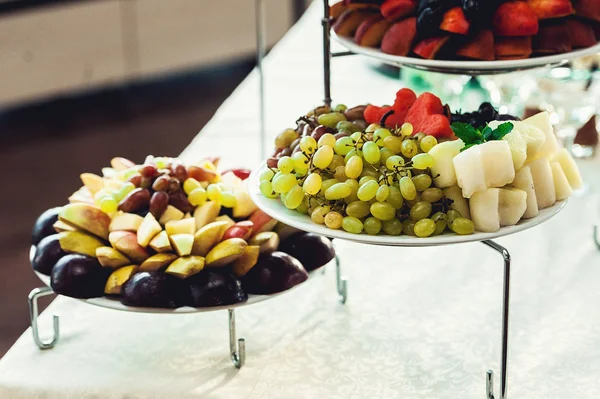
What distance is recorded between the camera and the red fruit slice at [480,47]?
1163 mm

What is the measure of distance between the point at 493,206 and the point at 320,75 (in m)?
1.19

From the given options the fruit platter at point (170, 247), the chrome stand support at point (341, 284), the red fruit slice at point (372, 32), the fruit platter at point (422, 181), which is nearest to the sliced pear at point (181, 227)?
the fruit platter at point (170, 247)

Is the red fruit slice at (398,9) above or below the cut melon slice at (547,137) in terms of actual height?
above

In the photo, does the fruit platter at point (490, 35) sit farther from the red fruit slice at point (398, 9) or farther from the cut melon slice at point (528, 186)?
A: the cut melon slice at point (528, 186)

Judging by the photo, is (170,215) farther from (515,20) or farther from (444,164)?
(515,20)

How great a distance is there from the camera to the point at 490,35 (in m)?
1.17

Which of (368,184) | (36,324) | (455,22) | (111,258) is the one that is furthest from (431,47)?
(36,324)

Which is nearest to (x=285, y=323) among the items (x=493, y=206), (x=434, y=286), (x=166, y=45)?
(x=434, y=286)

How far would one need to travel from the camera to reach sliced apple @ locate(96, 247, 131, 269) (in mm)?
1122

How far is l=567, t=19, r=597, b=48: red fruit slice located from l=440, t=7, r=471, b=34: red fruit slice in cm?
15

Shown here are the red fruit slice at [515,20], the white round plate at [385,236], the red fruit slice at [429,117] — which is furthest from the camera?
the red fruit slice at [515,20]

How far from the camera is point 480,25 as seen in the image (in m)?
1.18

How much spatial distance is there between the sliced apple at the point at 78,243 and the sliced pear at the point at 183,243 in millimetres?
107

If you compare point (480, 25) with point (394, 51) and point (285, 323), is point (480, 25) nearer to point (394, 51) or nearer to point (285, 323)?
point (394, 51)
